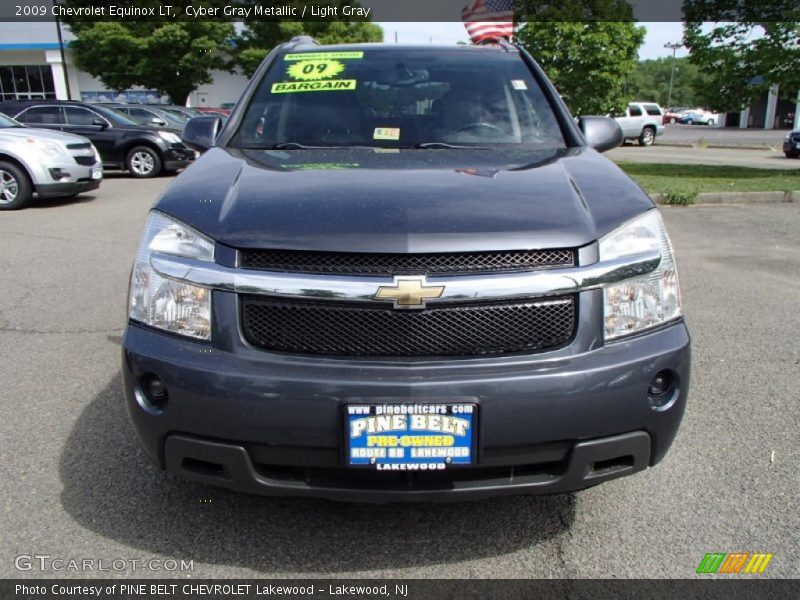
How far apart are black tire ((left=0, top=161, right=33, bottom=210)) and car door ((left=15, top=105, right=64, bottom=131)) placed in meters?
5.32

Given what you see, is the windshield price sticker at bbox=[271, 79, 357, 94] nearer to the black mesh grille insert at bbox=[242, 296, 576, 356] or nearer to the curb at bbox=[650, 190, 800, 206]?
the black mesh grille insert at bbox=[242, 296, 576, 356]

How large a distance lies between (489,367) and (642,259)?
65cm

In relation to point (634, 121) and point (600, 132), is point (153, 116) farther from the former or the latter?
point (634, 121)

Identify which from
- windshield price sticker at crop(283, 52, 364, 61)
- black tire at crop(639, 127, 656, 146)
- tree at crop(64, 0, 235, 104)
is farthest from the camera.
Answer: black tire at crop(639, 127, 656, 146)

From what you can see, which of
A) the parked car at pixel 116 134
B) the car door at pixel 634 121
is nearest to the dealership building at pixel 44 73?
the car door at pixel 634 121

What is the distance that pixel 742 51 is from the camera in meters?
14.8

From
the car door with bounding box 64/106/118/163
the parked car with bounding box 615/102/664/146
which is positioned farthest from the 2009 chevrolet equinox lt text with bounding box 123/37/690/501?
the parked car with bounding box 615/102/664/146

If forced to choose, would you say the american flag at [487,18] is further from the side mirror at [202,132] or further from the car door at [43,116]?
the side mirror at [202,132]

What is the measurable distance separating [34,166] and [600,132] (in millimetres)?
9220

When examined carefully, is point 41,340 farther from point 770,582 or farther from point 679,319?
point 770,582

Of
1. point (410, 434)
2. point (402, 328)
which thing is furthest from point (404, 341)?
point (410, 434)

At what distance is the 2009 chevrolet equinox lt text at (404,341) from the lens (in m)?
1.97

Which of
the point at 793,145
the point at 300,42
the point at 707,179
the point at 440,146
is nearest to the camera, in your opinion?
the point at 440,146

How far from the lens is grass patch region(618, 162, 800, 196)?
11.0 meters
